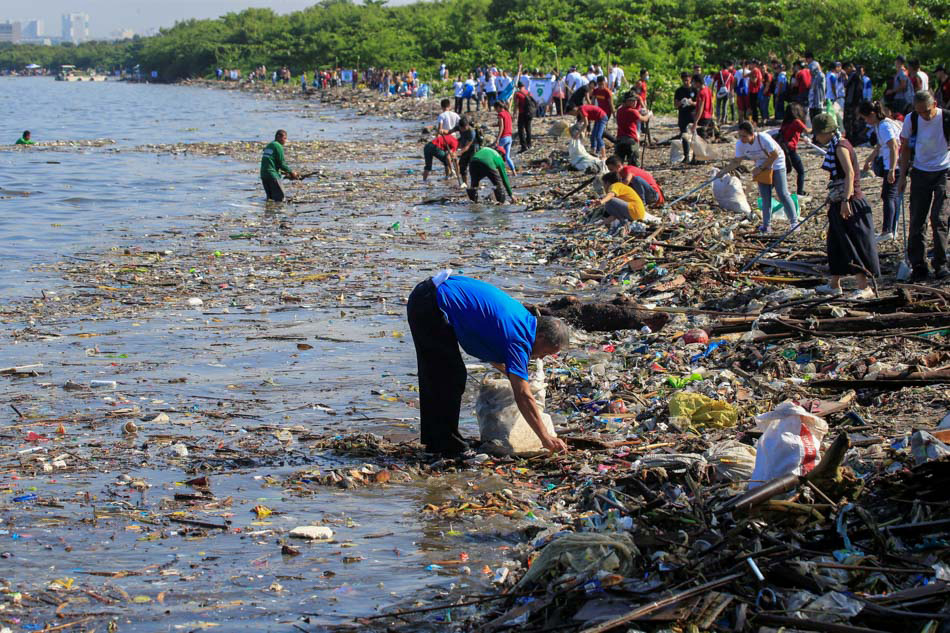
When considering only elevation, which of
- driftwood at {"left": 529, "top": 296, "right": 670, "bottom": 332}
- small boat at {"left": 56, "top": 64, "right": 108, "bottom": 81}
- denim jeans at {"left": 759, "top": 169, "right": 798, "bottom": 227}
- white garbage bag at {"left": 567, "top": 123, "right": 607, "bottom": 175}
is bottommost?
driftwood at {"left": 529, "top": 296, "right": 670, "bottom": 332}

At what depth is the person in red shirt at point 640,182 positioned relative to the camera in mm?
13820

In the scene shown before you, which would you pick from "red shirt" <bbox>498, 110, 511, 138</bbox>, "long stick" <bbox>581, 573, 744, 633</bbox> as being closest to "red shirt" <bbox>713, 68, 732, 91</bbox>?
"red shirt" <bbox>498, 110, 511, 138</bbox>

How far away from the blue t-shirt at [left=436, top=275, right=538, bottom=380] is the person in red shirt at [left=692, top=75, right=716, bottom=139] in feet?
46.2

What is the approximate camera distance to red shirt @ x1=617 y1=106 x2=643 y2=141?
16.9 metres

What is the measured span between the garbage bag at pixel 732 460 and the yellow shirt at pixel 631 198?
26.0 ft

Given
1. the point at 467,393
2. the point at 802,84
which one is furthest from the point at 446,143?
the point at 467,393

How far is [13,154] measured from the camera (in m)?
30.5

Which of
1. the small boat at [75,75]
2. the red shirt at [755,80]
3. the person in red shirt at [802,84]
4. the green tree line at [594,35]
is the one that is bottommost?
the person in red shirt at [802,84]

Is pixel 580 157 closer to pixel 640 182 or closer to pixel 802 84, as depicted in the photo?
pixel 802 84

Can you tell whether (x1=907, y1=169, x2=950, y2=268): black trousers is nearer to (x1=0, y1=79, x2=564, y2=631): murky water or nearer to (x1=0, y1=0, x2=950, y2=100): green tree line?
(x1=0, y1=79, x2=564, y2=631): murky water

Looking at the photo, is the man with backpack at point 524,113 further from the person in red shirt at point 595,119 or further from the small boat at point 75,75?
the small boat at point 75,75

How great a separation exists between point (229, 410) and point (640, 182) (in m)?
8.43

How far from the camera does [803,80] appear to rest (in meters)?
19.9

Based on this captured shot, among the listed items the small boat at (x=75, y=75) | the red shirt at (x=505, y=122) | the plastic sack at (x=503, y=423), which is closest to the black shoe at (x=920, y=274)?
the plastic sack at (x=503, y=423)
